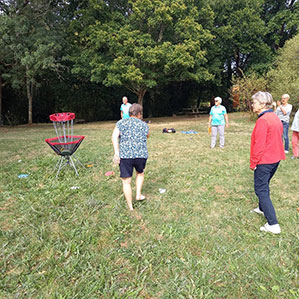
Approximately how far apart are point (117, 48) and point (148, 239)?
14.3 metres

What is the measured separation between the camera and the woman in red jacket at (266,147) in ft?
8.61

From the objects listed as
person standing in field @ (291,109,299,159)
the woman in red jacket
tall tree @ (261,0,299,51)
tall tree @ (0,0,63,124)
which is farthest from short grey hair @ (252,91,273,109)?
tall tree @ (261,0,299,51)

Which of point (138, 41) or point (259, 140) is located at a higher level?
point (138, 41)

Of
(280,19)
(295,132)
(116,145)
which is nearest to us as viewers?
(116,145)

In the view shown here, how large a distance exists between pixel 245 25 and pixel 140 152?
66.2 feet

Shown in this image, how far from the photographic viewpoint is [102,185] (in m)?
4.46

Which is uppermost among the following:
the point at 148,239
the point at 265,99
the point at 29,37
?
the point at 29,37

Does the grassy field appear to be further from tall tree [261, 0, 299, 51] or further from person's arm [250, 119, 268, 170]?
tall tree [261, 0, 299, 51]

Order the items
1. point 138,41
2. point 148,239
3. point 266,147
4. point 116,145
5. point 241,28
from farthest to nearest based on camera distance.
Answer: point 241,28 → point 138,41 → point 116,145 → point 148,239 → point 266,147

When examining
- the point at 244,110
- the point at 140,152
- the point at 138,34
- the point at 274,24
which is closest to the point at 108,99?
the point at 138,34

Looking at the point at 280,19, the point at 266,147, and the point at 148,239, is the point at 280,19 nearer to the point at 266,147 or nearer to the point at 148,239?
the point at 266,147

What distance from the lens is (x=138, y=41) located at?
14.6m

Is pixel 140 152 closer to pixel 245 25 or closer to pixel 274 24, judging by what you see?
pixel 245 25

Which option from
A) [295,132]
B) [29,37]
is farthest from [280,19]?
[29,37]
